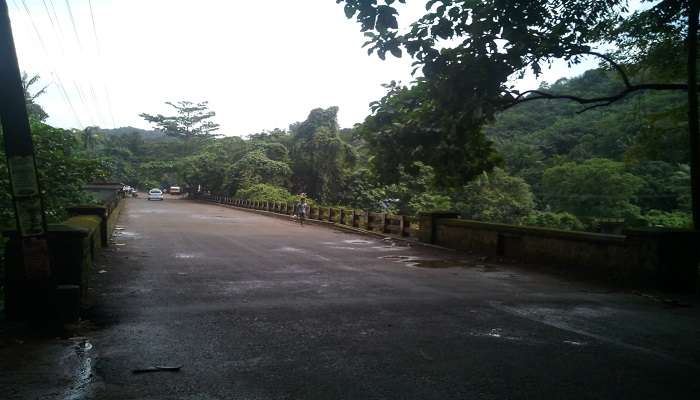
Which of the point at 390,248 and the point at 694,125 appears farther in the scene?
the point at 390,248

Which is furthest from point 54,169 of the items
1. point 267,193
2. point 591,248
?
point 267,193

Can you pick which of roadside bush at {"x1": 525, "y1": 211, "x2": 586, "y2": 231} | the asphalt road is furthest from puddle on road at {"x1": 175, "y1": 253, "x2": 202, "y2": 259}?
roadside bush at {"x1": 525, "y1": 211, "x2": 586, "y2": 231}

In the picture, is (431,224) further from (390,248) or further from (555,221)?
(555,221)

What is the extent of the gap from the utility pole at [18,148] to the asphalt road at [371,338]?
134cm

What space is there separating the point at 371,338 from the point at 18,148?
445 cm

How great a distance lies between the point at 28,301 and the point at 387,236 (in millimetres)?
15176

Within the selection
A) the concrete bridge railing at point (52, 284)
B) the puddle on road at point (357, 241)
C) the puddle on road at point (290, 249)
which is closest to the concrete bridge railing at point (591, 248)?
the puddle on road at point (357, 241)

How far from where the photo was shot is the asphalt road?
14.2ft

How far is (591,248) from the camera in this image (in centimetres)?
1088

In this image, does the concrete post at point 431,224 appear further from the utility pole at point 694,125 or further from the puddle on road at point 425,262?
the utility pole at point 694,125

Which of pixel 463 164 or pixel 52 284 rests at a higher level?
pixel 463 164

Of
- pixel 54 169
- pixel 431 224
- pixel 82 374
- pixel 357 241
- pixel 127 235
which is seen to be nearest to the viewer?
pixel 82 374

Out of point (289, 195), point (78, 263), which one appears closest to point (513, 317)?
point (78, 263)

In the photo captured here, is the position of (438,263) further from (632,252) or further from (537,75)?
(537,75)
